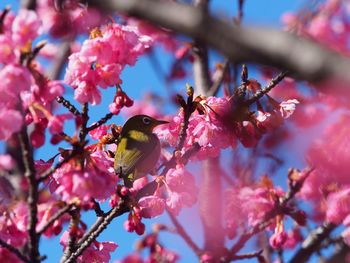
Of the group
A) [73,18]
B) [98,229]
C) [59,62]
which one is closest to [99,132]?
[98,229]

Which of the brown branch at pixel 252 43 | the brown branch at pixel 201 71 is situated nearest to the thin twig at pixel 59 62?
the brown branch at pixel 201 71

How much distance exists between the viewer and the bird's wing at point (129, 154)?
2623 millimetres

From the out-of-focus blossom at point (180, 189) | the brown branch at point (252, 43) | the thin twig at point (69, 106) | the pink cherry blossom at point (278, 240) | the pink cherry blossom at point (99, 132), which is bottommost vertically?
the brown branch at point (252, 43)

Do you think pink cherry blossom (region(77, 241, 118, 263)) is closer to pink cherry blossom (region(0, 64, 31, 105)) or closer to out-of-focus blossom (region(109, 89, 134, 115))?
out-of-focus blossom (region(109, 89, 134, 115))

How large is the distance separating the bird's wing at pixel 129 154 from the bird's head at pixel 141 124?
4.9 inches

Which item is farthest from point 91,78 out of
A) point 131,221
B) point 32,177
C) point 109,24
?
point 32,177

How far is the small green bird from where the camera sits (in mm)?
2633

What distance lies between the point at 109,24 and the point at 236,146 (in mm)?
871

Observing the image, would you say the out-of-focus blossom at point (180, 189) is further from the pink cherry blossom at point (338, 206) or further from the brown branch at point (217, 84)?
the brown branch at point (217, 84)

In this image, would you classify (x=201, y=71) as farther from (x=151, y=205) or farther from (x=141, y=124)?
(x=151, y=205)

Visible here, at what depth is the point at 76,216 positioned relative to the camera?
83.2 inches

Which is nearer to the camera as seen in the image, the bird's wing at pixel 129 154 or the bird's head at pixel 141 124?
the bird's wing at pixel 129 154

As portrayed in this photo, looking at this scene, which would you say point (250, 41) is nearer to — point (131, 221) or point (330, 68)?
point (330, 68)

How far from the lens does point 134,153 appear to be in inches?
105
